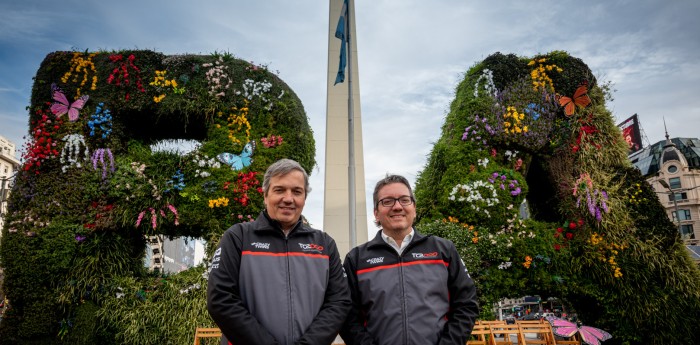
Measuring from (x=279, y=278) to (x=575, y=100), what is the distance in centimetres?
838

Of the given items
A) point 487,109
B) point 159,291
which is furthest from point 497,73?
point 159,291

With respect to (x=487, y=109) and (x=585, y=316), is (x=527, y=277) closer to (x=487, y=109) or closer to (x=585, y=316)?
(x=585, y=316)

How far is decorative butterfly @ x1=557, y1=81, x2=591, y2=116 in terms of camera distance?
8.85m

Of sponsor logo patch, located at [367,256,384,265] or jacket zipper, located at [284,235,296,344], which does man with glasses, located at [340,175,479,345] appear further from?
jacket zipper, located at [284,235,296,344]

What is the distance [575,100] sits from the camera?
8.94 meters

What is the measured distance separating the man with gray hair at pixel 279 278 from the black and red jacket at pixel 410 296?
22cm

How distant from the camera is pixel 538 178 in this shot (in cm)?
934

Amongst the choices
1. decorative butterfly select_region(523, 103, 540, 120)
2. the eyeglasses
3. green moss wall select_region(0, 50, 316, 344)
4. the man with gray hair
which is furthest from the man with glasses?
decorative butterfly select_region(523, 103, 540, 120)

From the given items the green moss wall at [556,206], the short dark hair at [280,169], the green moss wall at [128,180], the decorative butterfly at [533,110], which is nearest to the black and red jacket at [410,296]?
the short dark hair at [280,169]

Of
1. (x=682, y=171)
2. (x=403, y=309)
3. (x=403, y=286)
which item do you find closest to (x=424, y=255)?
(x=403, y=286)

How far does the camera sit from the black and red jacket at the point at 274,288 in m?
2.43

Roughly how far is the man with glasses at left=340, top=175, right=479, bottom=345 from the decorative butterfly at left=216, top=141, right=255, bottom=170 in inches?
195

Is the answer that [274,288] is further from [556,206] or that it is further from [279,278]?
[556,206]

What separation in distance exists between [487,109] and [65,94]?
8117 mm
